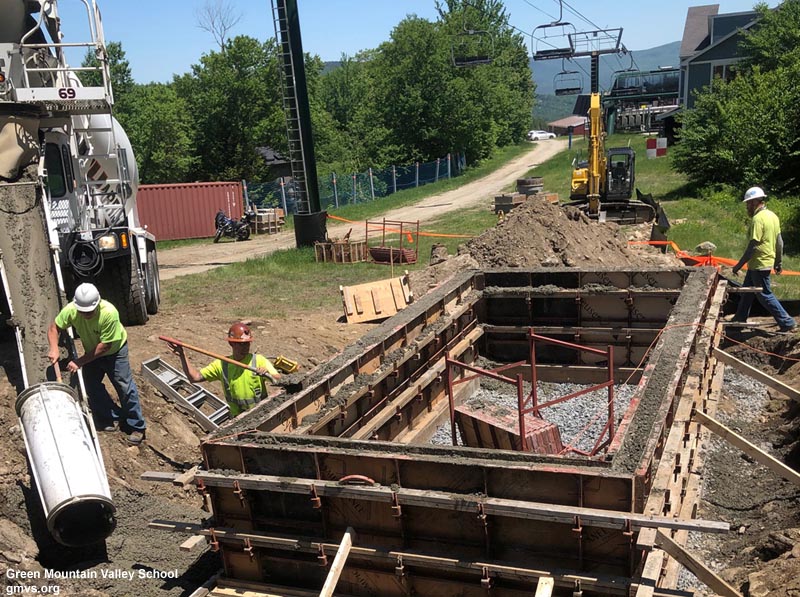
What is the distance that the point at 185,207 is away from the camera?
28.3 m

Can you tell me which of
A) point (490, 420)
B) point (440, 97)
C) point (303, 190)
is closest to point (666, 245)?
point (303, 190)

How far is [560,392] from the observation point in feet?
34.4

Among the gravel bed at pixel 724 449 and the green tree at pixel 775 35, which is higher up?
the green tree at pixel 775 35

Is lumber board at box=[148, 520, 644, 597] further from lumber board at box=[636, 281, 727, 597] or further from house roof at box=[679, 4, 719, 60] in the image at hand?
house roof at box=[679, 4, 719, 60]

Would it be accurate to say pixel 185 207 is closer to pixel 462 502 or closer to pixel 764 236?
pixel 764 236

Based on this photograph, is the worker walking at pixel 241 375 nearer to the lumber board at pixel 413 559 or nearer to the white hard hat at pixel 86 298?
the white hard hat at pixel 86 298

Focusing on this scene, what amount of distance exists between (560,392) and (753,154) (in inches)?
805

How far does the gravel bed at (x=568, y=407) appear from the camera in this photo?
28.8 feet

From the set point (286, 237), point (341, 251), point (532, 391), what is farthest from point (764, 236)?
point (286, 237)

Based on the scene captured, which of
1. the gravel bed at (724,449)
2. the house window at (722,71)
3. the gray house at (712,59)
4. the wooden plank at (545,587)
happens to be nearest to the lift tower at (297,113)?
the gravel bed at (724,449)

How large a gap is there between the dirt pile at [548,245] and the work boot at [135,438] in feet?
27.1

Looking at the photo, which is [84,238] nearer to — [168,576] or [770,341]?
[168,576]

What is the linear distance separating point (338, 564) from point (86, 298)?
366 cm

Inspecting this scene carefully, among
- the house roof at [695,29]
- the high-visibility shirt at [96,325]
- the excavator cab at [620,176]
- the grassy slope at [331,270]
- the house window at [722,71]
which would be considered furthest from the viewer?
the house roof at [695,29]
